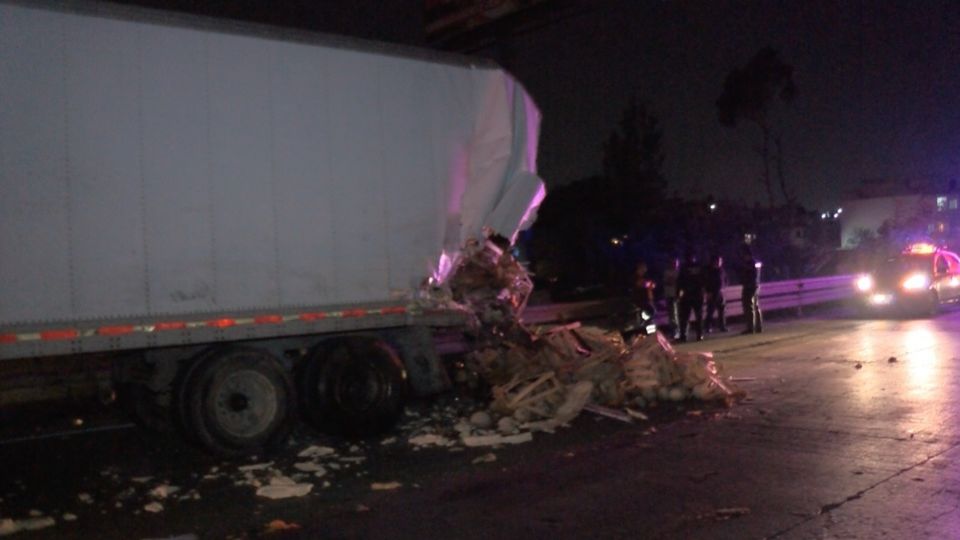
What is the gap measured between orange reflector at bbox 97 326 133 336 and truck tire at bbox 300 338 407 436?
189 centimetres

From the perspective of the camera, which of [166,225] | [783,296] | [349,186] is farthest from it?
[783,296]

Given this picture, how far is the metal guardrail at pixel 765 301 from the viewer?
653 inches

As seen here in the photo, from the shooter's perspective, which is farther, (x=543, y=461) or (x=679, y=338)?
(x=679, y=338)

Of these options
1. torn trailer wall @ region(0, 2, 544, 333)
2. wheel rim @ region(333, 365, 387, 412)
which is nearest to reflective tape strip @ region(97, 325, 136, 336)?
torn trailer wall @ region(0, 2, 544, 333)

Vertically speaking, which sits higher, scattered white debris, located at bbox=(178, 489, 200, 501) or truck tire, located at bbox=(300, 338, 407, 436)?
truck tire, located at bbox=(300, 338, 407, 436)

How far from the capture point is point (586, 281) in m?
36.6

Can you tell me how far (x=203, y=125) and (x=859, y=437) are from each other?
665cm

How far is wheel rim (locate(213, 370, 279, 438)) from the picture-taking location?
859cm

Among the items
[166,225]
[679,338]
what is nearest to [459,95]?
[166,225]

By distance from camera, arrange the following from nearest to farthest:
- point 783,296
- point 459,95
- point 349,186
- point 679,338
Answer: point 349,186
point 459,95
point 679,338
point 783,296

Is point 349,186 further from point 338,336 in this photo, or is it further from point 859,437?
point 859,437

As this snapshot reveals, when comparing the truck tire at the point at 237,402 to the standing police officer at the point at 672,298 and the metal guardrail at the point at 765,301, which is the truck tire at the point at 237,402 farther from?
the standing police officer at the point at 672,298

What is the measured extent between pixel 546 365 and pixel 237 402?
3.65 m

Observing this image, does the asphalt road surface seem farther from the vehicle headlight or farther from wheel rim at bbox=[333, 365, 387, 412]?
the vehicle headlight
